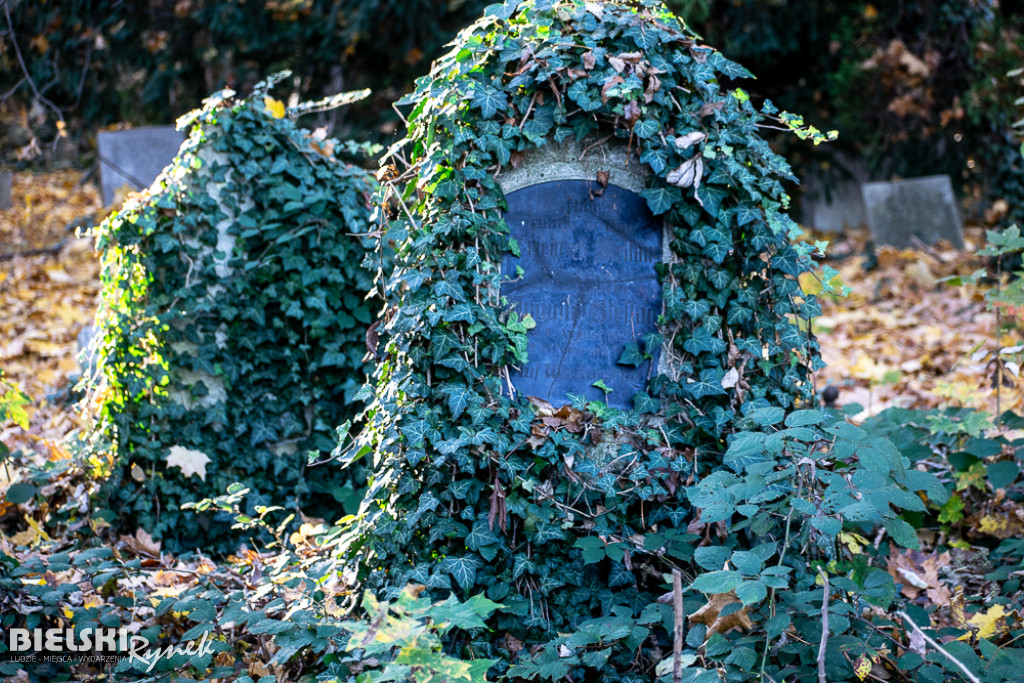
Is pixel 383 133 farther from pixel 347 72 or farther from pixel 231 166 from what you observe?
pixel 231 166

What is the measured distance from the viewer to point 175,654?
9.11 feet

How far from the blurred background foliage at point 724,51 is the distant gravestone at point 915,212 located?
0.39 metres

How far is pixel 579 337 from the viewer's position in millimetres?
3170

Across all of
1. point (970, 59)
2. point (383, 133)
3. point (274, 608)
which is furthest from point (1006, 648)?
point (383, 133)

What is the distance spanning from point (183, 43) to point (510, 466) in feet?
26.6

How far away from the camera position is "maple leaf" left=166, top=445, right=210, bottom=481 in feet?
12.5

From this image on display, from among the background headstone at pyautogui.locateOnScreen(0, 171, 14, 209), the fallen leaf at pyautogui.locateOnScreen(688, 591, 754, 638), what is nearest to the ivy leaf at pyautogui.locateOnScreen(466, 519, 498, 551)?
the fallen leaf at pyautogui.locateOnScreen(688, 591, 754, 638)

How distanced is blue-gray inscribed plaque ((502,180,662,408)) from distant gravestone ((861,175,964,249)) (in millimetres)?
5948

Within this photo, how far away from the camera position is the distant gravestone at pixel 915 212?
26.5 feet

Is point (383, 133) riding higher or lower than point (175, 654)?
higher

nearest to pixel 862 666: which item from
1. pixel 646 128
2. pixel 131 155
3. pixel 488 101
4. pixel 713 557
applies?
pixel 713 557

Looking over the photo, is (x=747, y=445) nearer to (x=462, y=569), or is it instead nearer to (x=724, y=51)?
(x=462, y=569)

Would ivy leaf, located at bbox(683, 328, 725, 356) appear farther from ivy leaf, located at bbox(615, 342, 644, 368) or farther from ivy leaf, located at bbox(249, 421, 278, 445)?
ivy leaf, located at bbox(249, 421, 278, 445)

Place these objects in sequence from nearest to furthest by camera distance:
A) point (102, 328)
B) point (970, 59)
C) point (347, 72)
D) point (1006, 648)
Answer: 1. point (1006, 648)
2. point (102, 328)
3. point (970, 59)
4. point (347, 72)
